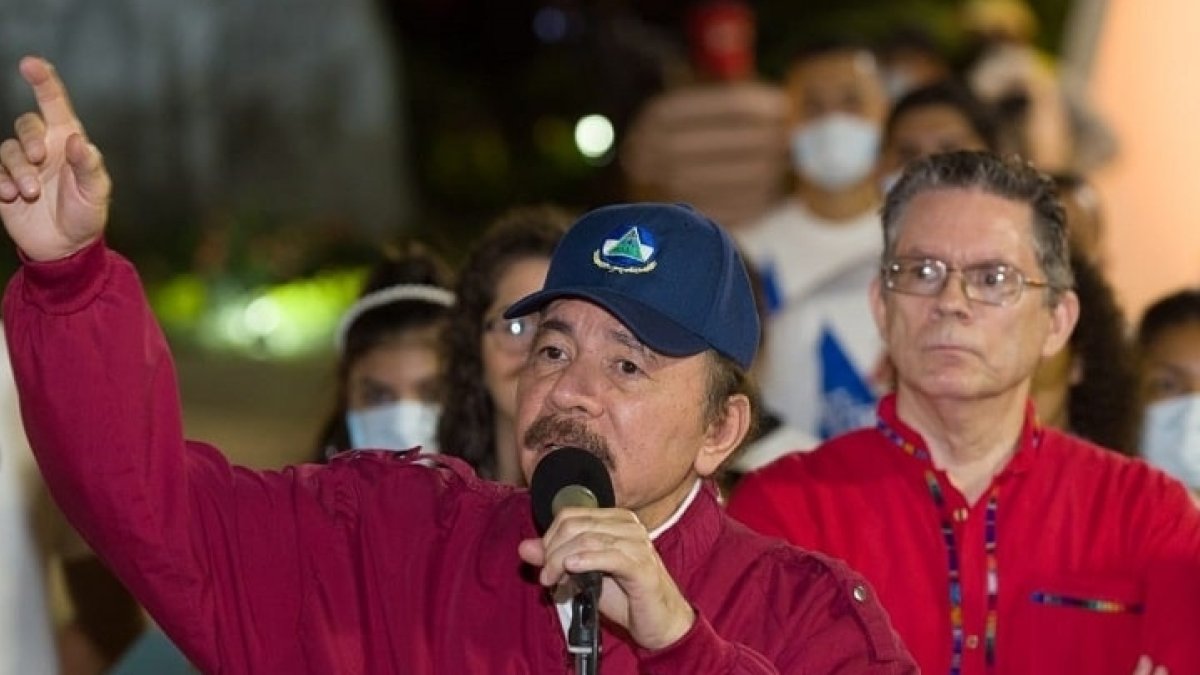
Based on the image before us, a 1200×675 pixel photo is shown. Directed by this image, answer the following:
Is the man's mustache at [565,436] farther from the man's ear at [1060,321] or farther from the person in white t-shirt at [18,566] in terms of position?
the man's ear at [1060,321]

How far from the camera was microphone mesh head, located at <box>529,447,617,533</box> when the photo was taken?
11.7 ft

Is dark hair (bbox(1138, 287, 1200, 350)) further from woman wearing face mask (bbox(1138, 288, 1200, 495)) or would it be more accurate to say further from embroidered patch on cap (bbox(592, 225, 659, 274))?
embroidered patch on cap (bbox(592, 225, 659, 274))

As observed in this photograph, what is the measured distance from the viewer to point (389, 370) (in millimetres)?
6445

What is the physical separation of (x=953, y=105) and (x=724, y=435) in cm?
409

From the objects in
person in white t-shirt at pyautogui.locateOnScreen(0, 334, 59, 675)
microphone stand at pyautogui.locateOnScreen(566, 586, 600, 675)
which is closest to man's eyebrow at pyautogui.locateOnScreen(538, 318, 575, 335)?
microphone stand at pyautogui.locateOnScreen(566, 586, 600, 675)

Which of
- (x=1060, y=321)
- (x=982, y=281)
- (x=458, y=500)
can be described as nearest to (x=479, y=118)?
(x=1060, y=321)

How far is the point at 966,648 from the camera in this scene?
489cm

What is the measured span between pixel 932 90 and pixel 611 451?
4.41 metres

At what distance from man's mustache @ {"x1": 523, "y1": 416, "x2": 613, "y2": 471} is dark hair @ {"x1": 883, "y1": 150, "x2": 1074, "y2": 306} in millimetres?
1539

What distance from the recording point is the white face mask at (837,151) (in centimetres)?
850

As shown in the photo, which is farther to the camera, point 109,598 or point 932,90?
point 932,90

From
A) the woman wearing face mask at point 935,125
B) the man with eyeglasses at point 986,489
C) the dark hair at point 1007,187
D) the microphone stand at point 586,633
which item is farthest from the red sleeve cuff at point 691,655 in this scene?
the woman wearing face mask at point 935,125

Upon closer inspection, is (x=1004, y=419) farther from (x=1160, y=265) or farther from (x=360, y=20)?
(x=360, y=20)

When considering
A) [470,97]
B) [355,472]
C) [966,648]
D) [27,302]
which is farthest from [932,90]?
[470,97]
